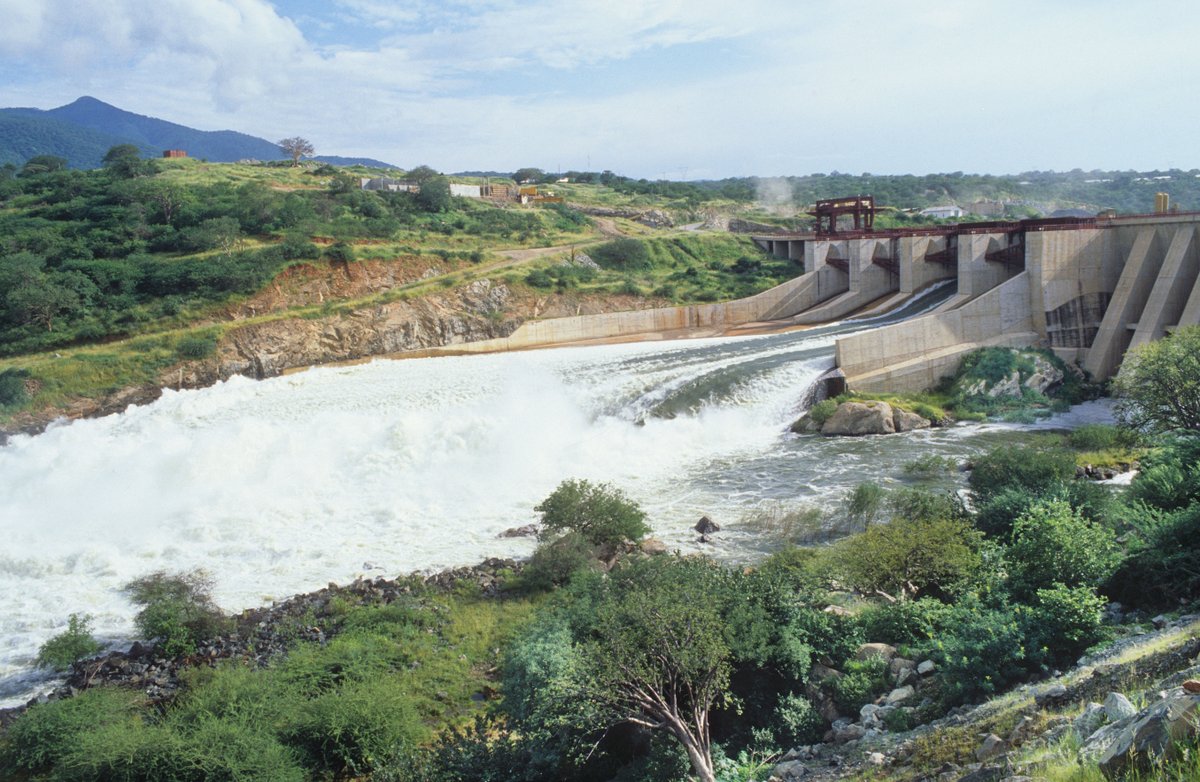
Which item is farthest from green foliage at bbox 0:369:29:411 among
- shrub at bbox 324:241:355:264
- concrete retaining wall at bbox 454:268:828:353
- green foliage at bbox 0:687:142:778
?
green foliage at bbox 0:687:142:778

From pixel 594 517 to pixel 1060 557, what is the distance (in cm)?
951

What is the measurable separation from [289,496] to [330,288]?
20.2m

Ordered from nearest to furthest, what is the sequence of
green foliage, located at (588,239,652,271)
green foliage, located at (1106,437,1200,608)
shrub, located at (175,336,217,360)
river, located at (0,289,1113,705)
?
green foliage, located at (1106,437,1200,608), river, located at (0,289,1113,705), shrub, located at (175,336,217,360), green foliage, located at (588,239,652,271)

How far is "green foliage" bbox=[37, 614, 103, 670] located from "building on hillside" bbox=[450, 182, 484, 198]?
51937mm

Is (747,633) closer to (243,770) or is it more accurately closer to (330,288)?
(243,770)

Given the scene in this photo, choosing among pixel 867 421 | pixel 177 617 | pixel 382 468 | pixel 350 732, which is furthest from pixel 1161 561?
pixel 382 468

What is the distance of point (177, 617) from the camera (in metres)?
15.2

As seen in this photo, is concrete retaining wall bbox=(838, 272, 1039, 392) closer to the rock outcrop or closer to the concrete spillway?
the concrete spillway

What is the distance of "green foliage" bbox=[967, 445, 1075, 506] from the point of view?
18031 millimetres

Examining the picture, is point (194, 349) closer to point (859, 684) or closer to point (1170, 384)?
point (859, 684)

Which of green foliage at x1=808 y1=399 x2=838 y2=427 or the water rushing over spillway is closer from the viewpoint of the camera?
the water rushing over spillway

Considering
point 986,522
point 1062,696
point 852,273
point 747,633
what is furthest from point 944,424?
point 1062,696

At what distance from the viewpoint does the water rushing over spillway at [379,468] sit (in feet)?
61.0

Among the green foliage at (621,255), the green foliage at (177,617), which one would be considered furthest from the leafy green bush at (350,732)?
the green foliage at (621,255)
